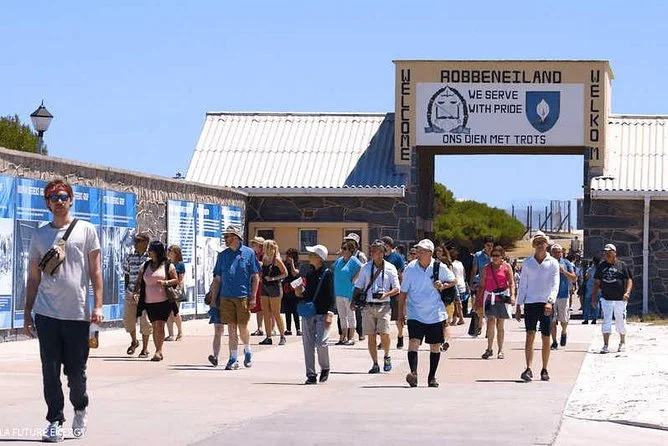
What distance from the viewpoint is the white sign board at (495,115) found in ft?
117

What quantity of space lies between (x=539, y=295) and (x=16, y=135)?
50.9 meters

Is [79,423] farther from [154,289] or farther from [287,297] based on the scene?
[287,297]

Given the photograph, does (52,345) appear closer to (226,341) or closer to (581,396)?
(581,396)

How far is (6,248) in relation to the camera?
2252cm

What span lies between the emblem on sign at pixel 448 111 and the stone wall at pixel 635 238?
377 cm

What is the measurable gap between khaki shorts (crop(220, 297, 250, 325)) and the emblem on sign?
17.8 m

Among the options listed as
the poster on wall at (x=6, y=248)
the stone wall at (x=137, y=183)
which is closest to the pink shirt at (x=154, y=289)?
the poster on wall at (x=6, y=248)

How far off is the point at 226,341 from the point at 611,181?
1432 cm

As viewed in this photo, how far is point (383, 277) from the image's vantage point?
19.0m

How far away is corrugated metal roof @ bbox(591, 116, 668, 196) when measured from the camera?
35000mm

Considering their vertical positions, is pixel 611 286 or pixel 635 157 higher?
pixel 635 157

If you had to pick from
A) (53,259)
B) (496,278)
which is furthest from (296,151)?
(53,259)

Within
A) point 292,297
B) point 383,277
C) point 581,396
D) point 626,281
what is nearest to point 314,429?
point 581,396

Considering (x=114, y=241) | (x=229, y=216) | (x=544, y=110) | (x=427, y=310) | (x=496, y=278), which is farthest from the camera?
(x=544, y=110)
